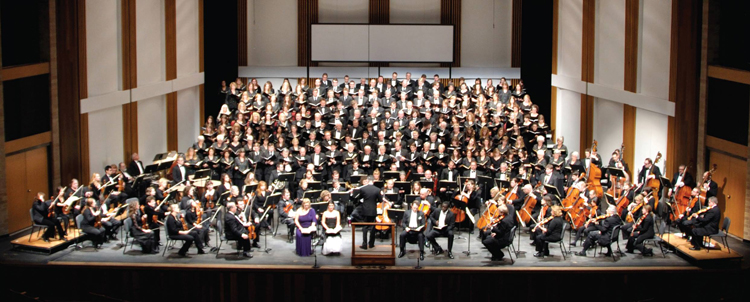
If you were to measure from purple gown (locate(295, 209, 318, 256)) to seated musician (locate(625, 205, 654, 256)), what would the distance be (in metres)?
4.99

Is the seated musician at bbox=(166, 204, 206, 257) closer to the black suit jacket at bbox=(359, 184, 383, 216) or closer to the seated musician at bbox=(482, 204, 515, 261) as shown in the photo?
the black suit jacket at bbox=(359, 184, 383, 216)

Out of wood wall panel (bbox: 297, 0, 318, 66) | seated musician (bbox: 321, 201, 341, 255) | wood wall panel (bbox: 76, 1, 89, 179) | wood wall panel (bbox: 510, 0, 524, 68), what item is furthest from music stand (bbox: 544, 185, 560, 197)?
wood wall panel (bbox: 297, 0, 318, 66)

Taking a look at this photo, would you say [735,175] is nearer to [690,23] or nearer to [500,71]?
[690,23]

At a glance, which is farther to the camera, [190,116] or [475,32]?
[475,32]

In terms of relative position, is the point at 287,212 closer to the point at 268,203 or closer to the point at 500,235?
the point at 268,203

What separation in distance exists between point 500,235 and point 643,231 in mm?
2224

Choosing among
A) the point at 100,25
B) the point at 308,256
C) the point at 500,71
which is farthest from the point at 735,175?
the point at 100,25

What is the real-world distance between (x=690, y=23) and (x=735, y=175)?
286 centimetres

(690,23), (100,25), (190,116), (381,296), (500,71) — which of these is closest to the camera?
(381,296)

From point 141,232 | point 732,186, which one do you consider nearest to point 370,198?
point 141,232

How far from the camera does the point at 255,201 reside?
45.7 ft

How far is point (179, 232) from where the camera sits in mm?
12969

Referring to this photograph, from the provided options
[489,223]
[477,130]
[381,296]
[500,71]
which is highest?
[500,71]

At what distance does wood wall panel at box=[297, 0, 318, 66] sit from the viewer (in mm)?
22781
